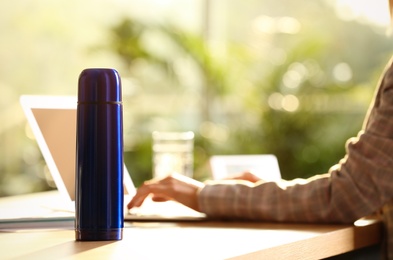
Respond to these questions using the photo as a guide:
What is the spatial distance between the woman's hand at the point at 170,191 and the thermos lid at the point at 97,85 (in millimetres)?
512

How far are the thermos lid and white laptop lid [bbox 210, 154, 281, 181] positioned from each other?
997mm

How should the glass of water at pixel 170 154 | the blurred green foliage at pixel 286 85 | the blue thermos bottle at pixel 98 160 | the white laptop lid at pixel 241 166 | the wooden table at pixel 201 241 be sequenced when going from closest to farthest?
the wooden table at pixel 201 241 → the blue thermos bottle at pixel 98 160 → the white laptop lid at pixel 241 166 → the glass of water at pixel 170 154 → the blurred green foliage at pixel 286 85

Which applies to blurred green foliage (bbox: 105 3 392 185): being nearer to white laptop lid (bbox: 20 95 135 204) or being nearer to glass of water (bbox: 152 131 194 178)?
glass of water (bbox: 152 131 194 178)

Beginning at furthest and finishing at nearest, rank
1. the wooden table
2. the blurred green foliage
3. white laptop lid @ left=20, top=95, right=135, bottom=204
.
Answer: the blurred green foliage, white laptop lid @ left=20, top=95, right=135, bottom=204, the wooden table

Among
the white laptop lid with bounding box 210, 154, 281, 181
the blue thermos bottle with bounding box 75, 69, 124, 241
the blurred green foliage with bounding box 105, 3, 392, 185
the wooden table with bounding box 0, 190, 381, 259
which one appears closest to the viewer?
the wooden table with bounding box 0, 190, 381, 259

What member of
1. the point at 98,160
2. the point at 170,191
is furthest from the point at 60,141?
the point at 98,160

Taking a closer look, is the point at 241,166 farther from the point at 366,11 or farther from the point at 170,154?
the point at 366,11

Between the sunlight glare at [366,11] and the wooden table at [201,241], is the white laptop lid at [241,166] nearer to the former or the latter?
the wooden table at [201,241]

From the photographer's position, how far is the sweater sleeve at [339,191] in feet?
6.53

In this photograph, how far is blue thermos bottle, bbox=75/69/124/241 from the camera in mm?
1573

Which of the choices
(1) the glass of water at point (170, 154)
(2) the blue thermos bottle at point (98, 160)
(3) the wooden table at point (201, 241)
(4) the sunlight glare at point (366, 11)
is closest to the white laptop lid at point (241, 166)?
(1) the glass of water at point (170, 154)

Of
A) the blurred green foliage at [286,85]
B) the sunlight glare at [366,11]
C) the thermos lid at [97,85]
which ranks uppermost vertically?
the sunlight glare at [366,11]

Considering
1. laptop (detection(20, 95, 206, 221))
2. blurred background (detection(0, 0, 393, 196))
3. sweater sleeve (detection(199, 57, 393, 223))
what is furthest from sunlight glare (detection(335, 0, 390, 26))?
laptop (detection(20, 95, 206, 221))

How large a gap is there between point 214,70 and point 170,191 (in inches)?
213
